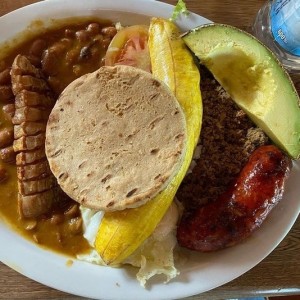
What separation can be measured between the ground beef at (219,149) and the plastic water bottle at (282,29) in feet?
1.14

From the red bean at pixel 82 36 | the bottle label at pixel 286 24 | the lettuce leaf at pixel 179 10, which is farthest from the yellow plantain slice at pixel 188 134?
the bottle label at pixel 286 24

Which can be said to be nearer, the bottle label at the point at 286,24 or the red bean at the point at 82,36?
the bottle label at the point at 286,24

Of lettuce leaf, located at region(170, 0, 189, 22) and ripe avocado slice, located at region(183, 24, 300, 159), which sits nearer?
ripe avocado slice, located at region(183, 24, 300, 159)

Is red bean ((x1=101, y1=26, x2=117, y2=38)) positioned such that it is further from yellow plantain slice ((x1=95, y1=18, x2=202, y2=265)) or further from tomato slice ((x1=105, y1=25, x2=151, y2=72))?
yellow plantain slice ((x1=95, y1=18, x2=202, y2=265))

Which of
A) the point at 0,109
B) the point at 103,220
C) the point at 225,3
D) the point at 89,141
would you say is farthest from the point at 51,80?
the point at 225,3

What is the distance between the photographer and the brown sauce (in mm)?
2219

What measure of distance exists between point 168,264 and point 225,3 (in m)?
1.17

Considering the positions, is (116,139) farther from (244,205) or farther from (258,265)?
(258,265)

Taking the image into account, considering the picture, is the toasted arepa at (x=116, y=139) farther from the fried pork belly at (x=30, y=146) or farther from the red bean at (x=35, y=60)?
the red bean at (x=35, y=60)

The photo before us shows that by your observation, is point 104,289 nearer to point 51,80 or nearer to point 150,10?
point 51,80

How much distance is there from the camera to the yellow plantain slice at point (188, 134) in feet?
6.55

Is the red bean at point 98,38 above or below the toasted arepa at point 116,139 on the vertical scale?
above

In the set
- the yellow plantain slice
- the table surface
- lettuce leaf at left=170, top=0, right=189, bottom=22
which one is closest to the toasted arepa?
the yellow plantain slice

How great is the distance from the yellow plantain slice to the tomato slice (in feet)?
0.24
